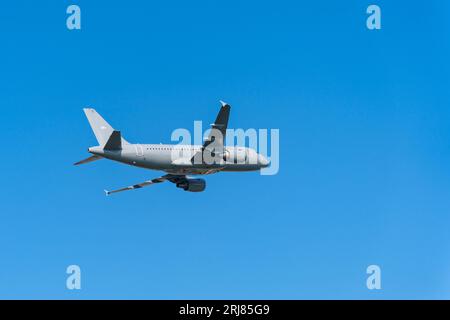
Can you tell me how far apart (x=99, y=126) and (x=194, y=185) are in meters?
11.0

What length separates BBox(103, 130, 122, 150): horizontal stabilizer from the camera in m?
69.5

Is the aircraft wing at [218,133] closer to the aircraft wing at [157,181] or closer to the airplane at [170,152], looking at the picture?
the airplane at [170,152]

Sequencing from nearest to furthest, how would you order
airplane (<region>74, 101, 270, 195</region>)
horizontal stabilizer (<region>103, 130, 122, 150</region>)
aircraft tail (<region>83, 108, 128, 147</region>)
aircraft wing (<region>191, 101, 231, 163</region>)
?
aircraft wing (<region>191, 101, 231, 163</region>)
horizontal stabilizer (<region>103, 130, 122, 150</region>)
airplane (<region>74, 101, 270, 195</region>)
aircraft tail (<region>83, 108, 128, 147</region>)

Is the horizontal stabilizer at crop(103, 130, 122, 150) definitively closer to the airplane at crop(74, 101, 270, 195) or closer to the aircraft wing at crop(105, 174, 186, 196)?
the airplane at crop(74, 101, 270, 195)

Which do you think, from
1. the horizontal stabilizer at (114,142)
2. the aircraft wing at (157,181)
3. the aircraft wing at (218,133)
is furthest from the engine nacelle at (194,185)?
the horizontal stabilizer at (114,142)

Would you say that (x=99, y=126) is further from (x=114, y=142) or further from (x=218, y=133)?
(x=218, y=133)

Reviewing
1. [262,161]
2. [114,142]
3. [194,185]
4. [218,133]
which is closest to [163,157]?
[114,142]

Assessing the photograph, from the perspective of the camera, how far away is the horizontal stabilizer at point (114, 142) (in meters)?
69.5

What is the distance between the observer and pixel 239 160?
7694cm

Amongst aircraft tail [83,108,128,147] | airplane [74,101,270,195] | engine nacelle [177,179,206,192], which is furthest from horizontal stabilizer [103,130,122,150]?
engine nacelle [177,179,206,192]

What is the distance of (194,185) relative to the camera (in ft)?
257

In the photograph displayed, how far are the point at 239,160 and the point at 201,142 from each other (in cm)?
554

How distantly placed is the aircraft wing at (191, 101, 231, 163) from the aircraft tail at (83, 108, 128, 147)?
9.05 metres
